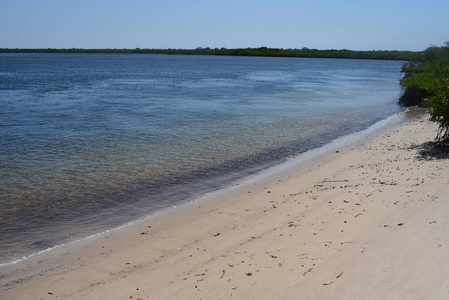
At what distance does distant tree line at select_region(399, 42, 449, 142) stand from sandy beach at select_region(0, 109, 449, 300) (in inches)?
90.8

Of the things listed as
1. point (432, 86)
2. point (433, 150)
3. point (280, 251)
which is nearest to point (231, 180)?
point (280, 251)

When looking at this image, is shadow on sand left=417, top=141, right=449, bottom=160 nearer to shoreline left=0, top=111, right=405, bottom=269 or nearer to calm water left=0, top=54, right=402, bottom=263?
shoreline left=0, top=111, right=405, bottom=269

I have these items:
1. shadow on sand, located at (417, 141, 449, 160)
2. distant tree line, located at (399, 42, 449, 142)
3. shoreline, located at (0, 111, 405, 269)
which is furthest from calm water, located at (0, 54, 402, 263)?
shadow on sand, located at (417, 141, 449, 160)

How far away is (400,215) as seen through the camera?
7.30 metres

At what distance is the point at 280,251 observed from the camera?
647 centimetres

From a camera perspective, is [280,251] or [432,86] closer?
[280,251]

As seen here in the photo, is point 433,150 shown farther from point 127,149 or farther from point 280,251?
point 127,149

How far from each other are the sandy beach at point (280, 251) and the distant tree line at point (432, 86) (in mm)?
2307

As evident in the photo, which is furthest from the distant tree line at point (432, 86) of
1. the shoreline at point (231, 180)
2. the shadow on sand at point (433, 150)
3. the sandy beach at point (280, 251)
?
the shoreline at point (231, 180)

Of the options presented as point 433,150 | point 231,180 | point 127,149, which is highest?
point 433,150

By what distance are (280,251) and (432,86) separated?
981 cm

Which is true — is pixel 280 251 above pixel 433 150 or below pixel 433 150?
below

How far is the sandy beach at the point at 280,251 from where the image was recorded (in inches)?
213

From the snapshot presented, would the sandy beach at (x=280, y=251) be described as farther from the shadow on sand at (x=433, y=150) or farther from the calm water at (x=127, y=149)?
the calm water at (x=127, y=149)
